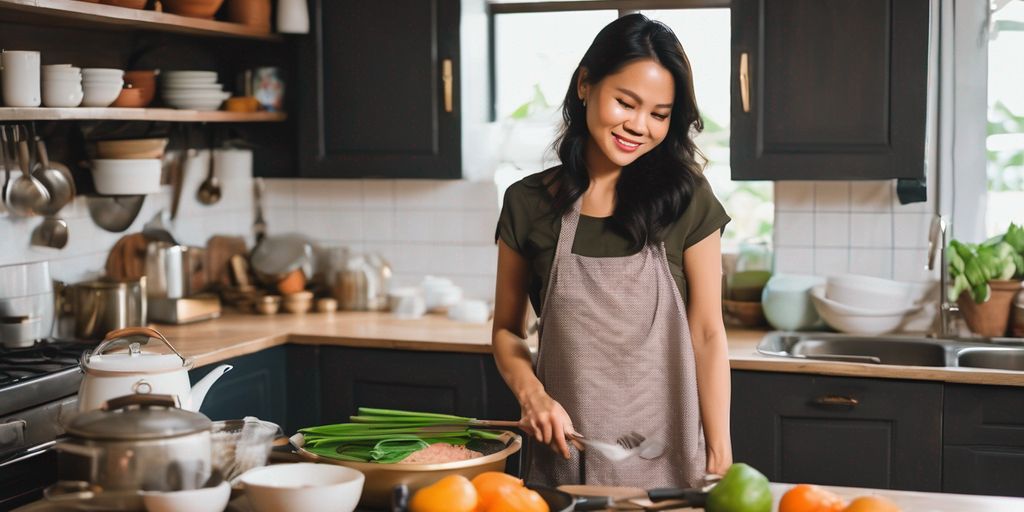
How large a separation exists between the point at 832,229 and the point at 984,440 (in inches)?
38.0

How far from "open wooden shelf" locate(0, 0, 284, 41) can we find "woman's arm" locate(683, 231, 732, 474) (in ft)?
5.89

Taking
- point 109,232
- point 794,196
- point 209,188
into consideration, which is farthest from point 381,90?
point 794,196

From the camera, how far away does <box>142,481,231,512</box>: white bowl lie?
5.03 feet

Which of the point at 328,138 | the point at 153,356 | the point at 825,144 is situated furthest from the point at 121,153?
the point at 825,144

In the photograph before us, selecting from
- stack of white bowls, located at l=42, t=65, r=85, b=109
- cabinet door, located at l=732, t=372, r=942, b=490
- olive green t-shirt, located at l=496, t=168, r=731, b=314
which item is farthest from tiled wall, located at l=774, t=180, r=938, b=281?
stack of white bowls, located at l=42, t=65, r=85, b=109

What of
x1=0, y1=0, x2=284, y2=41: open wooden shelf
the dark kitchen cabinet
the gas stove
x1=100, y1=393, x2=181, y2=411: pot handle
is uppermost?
x1=0, y1=0, x2=284, y2=41: open wooden shelf

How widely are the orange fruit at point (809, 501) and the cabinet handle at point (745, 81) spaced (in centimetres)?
206

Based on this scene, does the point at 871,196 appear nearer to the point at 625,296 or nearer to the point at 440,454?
the point at 625,296

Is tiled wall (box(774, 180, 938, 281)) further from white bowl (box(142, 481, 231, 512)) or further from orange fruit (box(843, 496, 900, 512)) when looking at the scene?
white bowl (box(142, 481, 231, 512))

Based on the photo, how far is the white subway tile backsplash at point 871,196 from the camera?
12.5 ft

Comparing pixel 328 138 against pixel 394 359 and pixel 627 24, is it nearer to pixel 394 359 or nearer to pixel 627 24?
pixel 394 359

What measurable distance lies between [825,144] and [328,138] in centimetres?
166

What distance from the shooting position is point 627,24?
7.51 feet

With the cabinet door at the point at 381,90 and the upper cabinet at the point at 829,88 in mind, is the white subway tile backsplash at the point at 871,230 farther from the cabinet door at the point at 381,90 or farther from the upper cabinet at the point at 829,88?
the cabinet door at the point at 381,90
